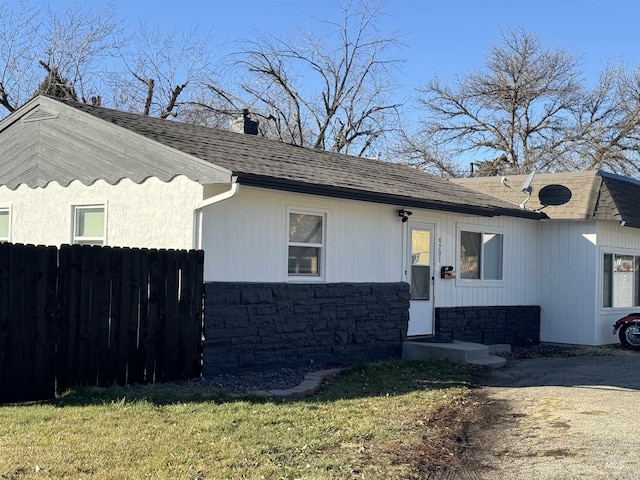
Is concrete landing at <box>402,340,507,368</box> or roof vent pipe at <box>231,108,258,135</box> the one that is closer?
concrete landing at <box>402,340,507,368</box>

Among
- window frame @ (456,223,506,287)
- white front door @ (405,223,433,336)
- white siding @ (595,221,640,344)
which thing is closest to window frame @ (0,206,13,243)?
white front door @ (405,223,433,336)

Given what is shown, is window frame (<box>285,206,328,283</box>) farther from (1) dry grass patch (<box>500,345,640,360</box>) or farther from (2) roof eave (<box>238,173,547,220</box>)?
(1) dry grass patch (<box>500,345,640,360</box>)

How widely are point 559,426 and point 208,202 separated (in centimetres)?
507

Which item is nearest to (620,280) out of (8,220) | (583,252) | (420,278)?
(583,252)

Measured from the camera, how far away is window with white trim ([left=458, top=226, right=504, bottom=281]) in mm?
15031

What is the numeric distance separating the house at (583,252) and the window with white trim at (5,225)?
10.1 m

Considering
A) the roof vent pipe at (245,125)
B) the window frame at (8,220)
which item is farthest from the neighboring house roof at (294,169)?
the roof vent pipe at (245,125)

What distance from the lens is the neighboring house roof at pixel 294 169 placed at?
10.6 m

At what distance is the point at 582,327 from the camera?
630 inches

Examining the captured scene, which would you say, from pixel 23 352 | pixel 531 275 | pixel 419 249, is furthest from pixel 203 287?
pixel 531 275

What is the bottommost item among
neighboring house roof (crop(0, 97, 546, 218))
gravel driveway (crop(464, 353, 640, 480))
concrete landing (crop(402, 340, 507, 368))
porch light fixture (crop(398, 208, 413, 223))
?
gravel driveway (crop(464, 353, 640, 480))

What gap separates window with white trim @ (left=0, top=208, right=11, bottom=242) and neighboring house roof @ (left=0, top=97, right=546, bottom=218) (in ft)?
1.88

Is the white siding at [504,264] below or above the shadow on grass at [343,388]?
above

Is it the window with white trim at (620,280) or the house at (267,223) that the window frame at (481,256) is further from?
the window with white trim at (620,280)
